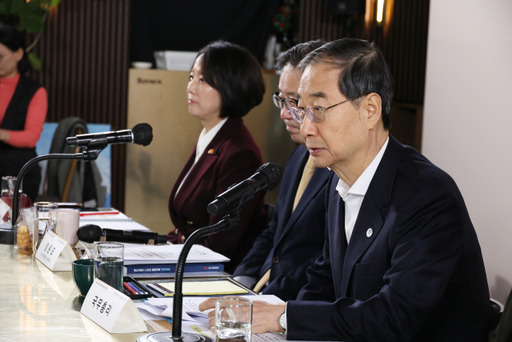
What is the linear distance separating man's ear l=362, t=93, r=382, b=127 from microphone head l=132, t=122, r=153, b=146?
81 cm

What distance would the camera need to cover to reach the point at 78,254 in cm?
233

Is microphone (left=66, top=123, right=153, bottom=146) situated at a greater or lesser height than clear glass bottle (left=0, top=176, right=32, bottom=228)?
greater

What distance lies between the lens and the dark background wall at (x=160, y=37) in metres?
5.99

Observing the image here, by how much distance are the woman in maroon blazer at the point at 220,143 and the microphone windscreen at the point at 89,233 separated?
631mm

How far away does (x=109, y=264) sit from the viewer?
67.0 inches

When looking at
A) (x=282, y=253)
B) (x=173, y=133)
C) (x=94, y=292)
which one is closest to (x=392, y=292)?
(x=94, y=292)

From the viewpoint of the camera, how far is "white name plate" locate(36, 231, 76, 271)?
2.12m

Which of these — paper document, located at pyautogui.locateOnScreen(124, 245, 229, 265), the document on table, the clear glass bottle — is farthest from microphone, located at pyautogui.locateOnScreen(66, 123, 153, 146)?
the document on table

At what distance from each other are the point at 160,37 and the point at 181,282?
514cm

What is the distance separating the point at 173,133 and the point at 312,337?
4.47 metres

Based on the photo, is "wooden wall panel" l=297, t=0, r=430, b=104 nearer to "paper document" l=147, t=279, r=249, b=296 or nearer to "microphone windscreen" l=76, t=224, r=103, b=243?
"microphone windscreen" l=76, t=224, r=103, b=243

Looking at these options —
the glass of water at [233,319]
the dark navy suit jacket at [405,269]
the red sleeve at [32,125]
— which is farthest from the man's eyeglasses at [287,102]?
the red sleeve at [32,125]

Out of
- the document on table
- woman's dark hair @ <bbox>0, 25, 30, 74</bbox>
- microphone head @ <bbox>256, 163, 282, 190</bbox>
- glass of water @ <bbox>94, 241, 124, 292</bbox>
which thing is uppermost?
woman's dark hair @ <bbox>0, 25, 30, 74</bbox>

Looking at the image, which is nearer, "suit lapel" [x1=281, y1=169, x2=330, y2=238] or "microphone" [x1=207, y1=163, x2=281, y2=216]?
"microphone" [x1=207, y1=163, x2=281, y2=216]
